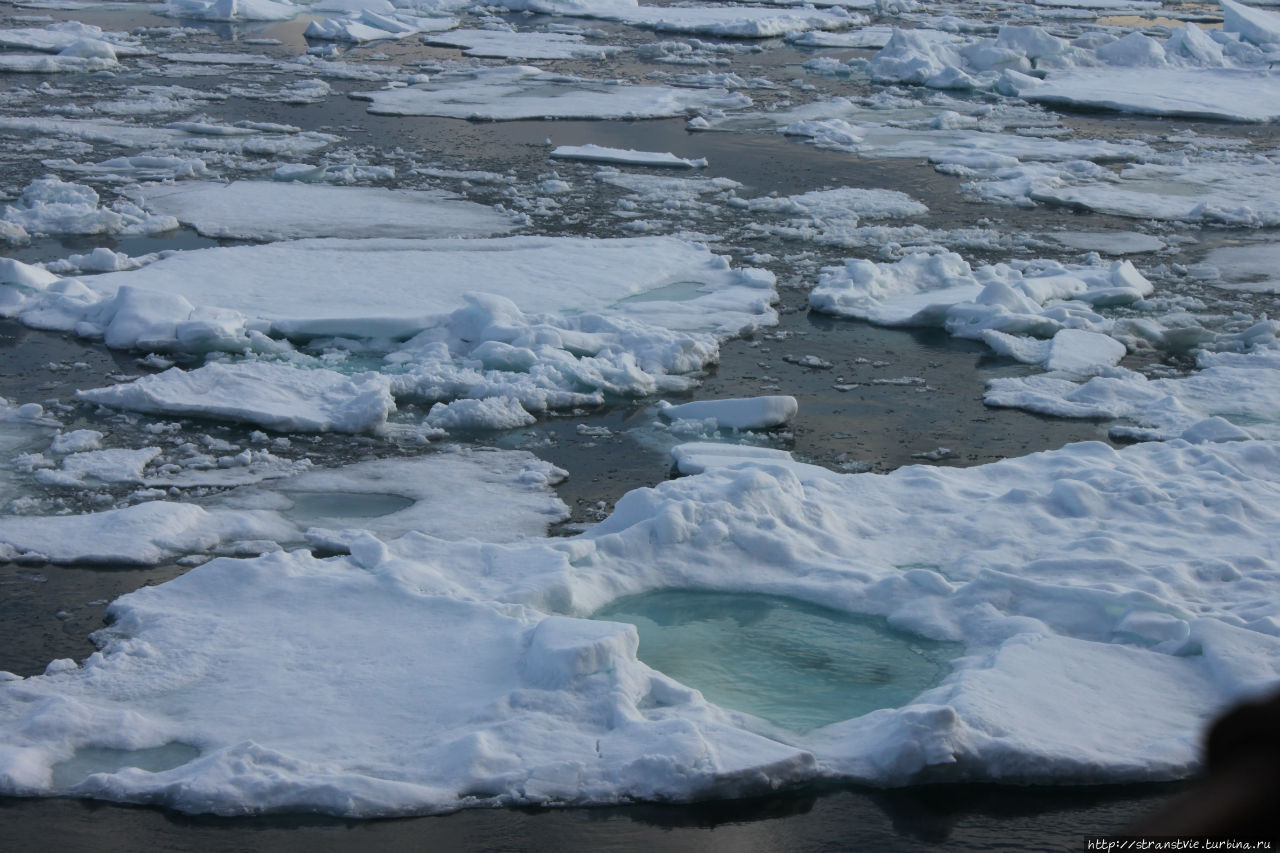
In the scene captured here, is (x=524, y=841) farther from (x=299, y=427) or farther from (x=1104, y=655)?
(x=299, y=427)

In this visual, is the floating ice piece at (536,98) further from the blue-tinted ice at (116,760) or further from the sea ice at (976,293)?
the blue-tinted ice at (116,760)

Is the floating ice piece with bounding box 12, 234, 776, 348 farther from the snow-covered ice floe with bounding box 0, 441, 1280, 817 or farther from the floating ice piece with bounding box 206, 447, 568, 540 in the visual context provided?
the snow-covered ice floe with bounding box 0, 441, 1280, 817

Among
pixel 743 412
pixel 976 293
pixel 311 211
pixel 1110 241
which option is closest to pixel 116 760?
pixel 743 412

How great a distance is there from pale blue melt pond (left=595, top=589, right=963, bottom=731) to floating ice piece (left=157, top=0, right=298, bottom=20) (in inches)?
864

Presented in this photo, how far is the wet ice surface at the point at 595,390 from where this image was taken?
438cm

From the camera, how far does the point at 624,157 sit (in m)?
13.7

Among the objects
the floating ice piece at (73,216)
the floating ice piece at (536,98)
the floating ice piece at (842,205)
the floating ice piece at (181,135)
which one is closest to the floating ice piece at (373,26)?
the floating ice piece at (536,98)

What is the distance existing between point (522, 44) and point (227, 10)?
6204 mm

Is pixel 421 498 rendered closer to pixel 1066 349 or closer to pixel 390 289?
pixel 390 289

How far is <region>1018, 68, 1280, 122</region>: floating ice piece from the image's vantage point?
1736 cm

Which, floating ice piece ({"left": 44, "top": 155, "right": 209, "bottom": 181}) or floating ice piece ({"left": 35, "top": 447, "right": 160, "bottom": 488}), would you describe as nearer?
floating ice piece ({"left": 35, "top": 447, "right": 160, "bottom": 488})

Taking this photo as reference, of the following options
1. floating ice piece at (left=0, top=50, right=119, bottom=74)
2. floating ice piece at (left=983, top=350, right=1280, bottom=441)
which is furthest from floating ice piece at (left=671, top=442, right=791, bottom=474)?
floating ice piece at (left=0, top=50, right=119, bottom=74)

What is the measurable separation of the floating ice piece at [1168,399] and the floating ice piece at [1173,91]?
33.5 feet

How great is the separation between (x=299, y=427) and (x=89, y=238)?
477 centimetres
